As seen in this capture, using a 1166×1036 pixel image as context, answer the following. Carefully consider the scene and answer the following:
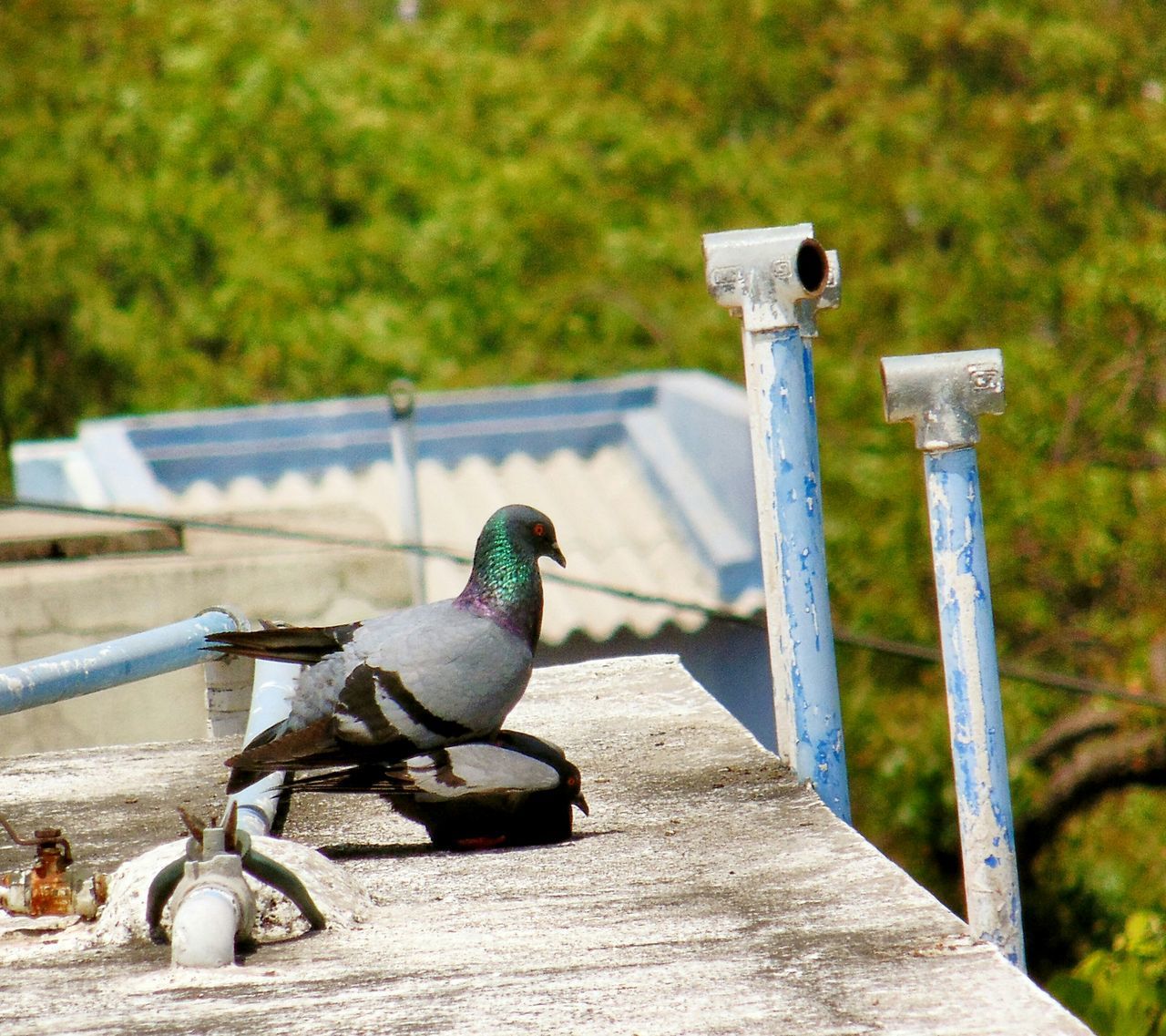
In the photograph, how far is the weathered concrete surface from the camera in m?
2.32

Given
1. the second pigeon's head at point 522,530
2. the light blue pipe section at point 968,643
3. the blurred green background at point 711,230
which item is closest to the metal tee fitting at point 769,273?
the light blue pipe section at point 968,643

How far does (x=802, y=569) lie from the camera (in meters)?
3.44

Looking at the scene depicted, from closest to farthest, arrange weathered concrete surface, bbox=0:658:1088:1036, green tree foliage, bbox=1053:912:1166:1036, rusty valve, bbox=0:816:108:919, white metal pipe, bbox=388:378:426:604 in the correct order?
weathered concrete surface, bbox=0:658:1088:1036 < rusty valve, bbox=0:816:108:919 < green tree foliage, bbox=1053:912:1166:1036 < white metal pipe, bbox=388:378:426:604

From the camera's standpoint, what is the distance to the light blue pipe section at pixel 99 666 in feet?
10.5

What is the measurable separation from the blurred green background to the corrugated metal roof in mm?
1456

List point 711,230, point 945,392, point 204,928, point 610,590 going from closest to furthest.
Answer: point 204,928 < point 945,392 < point 610,590 < point 711,230

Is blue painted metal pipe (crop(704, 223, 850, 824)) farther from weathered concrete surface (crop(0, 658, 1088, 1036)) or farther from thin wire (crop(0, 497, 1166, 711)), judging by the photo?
thin wire (crop(0, 497, 1166, 711))

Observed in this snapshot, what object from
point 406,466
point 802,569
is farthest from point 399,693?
point 406,466

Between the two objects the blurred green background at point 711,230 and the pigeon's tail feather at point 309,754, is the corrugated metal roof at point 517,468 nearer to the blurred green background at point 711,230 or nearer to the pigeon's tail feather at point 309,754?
the blurred green background at point 711,230

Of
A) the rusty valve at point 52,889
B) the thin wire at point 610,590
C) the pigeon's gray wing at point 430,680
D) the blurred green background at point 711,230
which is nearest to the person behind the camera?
the rusty valve at point 52,889

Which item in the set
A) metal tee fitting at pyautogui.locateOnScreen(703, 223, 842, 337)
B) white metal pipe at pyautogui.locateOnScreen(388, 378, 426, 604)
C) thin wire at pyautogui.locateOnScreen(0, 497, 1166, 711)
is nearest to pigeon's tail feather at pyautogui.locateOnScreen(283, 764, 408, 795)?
metal tee fitting at pyautogui.locateOnScreen(703, 223, 842, 337)

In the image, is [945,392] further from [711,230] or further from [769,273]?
[711,230]

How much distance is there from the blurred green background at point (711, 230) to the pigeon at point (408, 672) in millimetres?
6113

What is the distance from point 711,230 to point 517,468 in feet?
17.4
